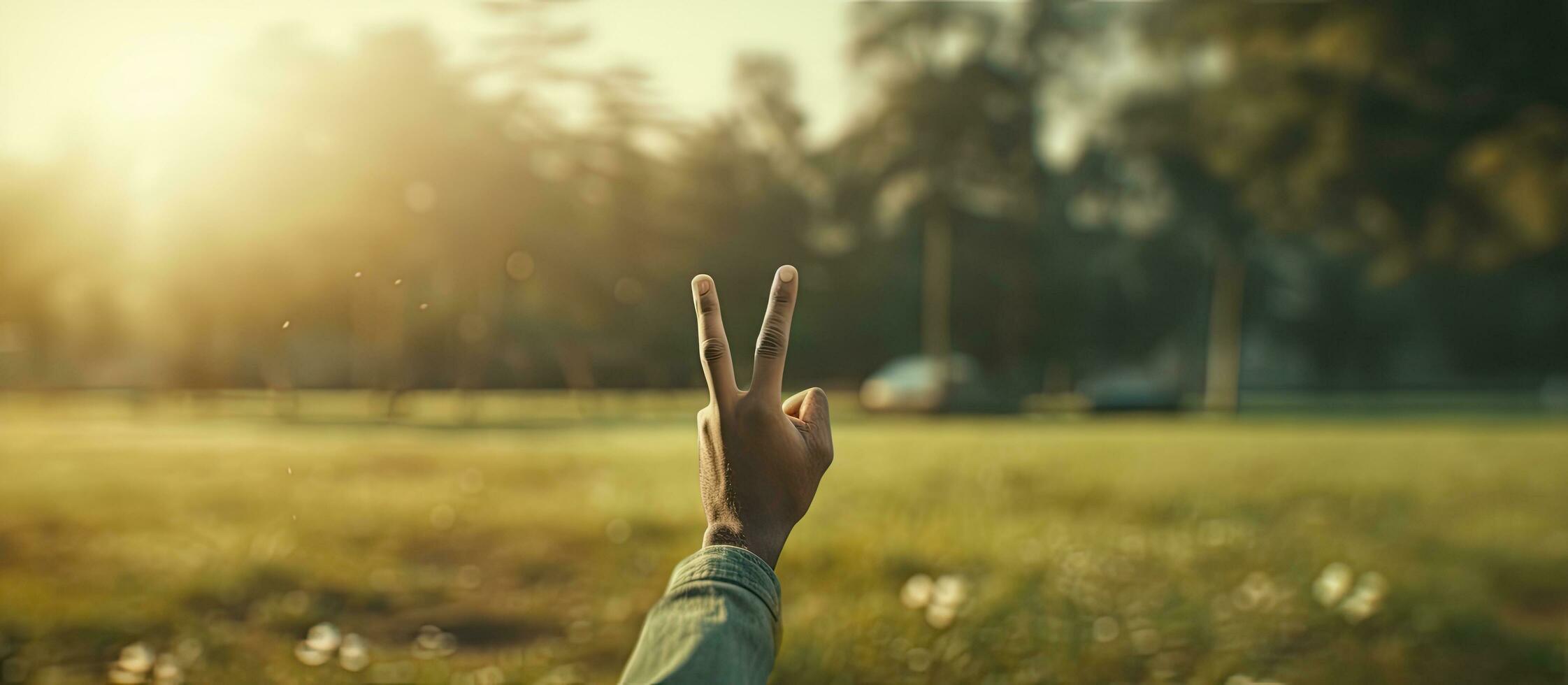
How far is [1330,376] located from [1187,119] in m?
36.9

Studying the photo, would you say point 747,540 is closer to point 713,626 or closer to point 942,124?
point 713,626

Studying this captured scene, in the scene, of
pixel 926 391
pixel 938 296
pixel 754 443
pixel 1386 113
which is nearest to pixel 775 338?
pixel 754 443

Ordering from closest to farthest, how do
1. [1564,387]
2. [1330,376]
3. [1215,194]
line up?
[1215,194] → [1330,376] → [1564,387]

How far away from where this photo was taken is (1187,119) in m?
8.04

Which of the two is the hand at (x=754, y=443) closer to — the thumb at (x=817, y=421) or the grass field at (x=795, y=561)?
the thumb at (x=817, y=421)

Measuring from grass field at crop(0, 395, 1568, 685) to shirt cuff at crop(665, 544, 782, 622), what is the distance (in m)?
2.60

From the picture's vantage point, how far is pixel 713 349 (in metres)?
1.52

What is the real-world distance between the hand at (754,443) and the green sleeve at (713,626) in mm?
58

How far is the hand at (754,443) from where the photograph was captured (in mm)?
1524

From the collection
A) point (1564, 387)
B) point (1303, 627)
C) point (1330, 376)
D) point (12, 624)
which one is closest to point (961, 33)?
point (1303, 627)

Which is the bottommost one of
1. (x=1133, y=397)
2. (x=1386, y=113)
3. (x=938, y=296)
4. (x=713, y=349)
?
(x=1133, y=397)

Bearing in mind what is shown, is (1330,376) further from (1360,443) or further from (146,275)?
(146,275)

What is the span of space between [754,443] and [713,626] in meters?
0.27

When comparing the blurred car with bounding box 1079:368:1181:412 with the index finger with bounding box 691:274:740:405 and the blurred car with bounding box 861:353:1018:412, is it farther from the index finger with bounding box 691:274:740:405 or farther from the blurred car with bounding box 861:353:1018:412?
→ the index finger with bounding box 691:274:740:405
